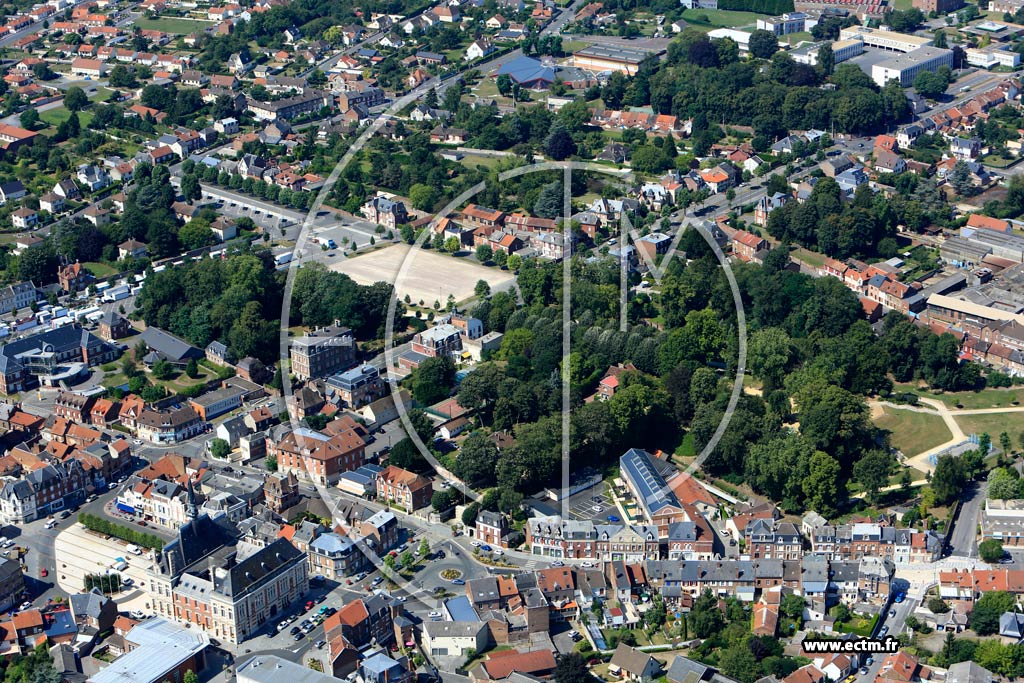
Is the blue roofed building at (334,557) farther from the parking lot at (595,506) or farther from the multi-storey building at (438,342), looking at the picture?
the multi-storey building at (438,342)

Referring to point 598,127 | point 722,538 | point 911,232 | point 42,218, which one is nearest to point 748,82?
point 598,127

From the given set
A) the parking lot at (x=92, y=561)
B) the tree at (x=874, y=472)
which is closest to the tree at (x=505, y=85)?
the tree at (x=874, y=472)

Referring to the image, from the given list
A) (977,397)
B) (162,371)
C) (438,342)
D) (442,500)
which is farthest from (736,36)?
(442,500)

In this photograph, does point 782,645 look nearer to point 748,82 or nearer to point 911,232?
point 911,232

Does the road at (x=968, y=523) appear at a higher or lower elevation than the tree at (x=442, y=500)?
lower

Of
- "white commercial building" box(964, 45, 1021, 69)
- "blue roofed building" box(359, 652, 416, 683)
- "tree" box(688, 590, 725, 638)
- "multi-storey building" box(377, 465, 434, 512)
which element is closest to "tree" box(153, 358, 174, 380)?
"multi-storey building" box(377, 465, 434, 512)

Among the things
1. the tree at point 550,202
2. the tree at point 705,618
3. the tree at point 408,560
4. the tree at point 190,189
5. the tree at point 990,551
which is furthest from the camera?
the tree at point 190,189

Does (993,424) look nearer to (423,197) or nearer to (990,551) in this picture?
(990,551)

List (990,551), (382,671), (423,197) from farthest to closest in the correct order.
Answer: (423,197) → (990,551) → (382,671)
